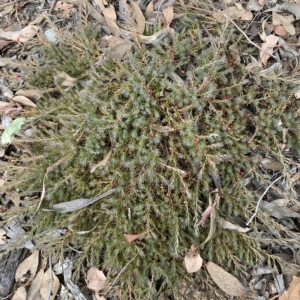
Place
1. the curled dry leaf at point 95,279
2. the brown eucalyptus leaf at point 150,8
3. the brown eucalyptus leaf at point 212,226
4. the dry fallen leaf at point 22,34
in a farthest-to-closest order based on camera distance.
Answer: the dry fallen leaf at point 22,34, the brown eucalyptus leaf at point 150,8, the curled dry leaf at point 95,279, the brown eucalyptus leaf at point 212,226

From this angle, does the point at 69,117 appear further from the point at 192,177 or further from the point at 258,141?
the point at 258,141

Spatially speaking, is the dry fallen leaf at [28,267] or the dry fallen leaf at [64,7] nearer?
the dry fallen leaf at [28,267]

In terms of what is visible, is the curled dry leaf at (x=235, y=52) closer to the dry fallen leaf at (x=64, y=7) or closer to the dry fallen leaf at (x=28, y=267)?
the dry fallen leaf at (x=64, y=7)

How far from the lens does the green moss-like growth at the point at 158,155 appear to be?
5.85 ft

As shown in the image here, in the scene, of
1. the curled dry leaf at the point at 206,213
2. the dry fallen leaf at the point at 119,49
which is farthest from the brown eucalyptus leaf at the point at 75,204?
the dry fallen leaf at the point at 119,49

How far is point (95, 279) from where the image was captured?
6.10 ft

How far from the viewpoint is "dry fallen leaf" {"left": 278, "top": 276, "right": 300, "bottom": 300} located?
177 cm

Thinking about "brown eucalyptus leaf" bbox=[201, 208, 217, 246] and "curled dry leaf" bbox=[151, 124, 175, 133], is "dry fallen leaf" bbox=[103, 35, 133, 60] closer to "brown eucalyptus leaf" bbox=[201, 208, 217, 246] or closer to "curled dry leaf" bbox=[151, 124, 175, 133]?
"curled dry leaf" bbox=[151, 124, 175, 133]

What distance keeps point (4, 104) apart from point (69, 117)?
49 cm

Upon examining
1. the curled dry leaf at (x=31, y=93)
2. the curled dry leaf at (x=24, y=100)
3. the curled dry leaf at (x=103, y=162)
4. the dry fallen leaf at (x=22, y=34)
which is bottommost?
the curled dry leaf at (x=103, y=162)

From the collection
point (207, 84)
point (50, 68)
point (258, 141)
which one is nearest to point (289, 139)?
point (258, 141)

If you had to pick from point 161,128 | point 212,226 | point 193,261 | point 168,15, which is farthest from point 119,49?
point 193,261

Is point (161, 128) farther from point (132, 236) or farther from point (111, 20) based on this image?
point (111, 20)

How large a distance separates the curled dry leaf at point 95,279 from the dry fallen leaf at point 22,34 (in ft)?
4.48
